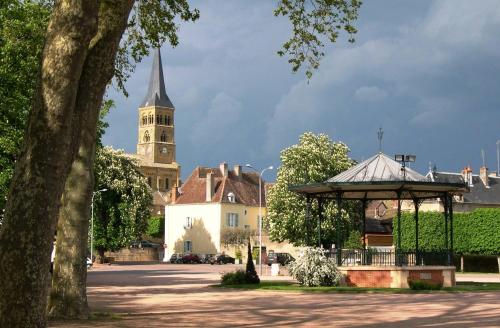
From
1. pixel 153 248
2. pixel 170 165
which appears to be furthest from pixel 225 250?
pixel 170 165

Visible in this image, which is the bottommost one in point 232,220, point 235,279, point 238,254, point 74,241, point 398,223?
point 235,279

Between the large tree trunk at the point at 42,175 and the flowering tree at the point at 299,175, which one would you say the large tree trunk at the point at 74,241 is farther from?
the flowering tree at the point at 299,175

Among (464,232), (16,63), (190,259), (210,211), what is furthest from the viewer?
(210,211)

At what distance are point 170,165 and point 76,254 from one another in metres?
172

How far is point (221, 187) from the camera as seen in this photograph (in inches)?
3871

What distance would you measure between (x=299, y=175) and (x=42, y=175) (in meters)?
57.3

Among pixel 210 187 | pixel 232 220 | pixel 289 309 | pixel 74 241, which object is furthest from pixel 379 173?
pixel 210 187

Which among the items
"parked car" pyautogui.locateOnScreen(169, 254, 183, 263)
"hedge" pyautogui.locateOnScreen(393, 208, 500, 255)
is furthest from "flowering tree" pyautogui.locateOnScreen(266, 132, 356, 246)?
"parked car" pyautogui.locateOnScreen(169, 254, 183, 263)

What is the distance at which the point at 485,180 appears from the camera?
287 ft

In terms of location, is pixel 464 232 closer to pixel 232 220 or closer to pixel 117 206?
pixel 117 206

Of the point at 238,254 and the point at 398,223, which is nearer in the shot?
the point at 398,223

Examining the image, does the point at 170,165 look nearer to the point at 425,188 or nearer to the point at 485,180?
the point at 485,180

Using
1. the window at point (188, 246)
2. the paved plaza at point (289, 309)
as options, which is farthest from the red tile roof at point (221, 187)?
the paved plaza at point (289, 309)

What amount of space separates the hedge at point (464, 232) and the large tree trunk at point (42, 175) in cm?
5516
